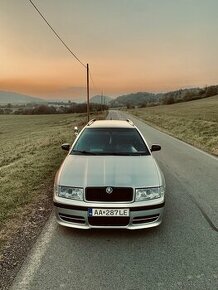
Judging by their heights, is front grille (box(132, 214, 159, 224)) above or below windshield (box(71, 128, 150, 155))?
below

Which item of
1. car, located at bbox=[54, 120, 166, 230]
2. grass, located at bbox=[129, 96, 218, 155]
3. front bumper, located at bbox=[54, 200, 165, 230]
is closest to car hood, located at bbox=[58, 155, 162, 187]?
car, located at bbox=[54, 120, 166, 230]

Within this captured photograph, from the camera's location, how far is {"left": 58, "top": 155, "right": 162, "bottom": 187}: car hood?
4578mm

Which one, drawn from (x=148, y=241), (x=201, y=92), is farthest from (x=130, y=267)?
(x=201, y=92)

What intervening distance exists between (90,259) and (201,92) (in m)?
141

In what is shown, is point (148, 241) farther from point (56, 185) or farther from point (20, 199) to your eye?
point (20, 199)

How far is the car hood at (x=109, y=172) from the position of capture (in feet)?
15.0

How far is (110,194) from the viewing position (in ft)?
14.6

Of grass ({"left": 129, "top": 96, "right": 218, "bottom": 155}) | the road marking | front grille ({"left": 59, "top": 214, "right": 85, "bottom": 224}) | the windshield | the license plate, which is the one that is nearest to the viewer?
the road marking

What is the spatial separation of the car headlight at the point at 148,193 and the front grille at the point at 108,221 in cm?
33

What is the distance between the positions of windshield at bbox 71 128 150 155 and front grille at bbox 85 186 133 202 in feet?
4.60

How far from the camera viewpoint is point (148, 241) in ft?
14.9

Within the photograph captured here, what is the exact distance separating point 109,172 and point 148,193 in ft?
2.13

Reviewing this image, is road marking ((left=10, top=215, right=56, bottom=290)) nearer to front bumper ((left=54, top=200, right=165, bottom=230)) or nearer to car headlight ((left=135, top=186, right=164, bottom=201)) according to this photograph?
front bumper ((left=54, top=200, right=165, bottom=230))

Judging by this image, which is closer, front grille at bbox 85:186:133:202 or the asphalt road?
the asphalt road
